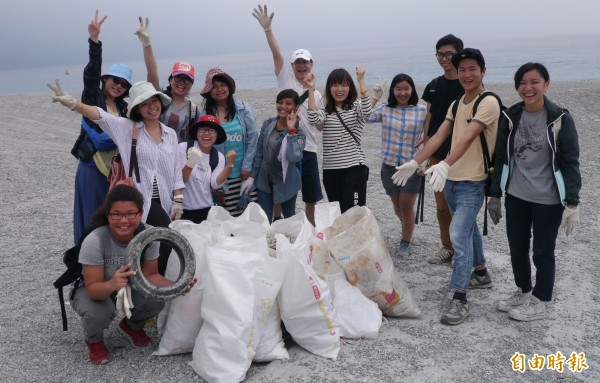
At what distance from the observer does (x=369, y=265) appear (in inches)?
145

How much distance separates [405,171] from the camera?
400cm

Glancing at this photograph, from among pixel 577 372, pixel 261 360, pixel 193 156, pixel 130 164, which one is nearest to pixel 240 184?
pixel 193 156

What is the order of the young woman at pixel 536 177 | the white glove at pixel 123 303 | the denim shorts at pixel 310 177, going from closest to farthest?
1. the white glove at pixel 123 303
2. the young woman at pixel 536 177
3. the denim shorts at pixel 310 177

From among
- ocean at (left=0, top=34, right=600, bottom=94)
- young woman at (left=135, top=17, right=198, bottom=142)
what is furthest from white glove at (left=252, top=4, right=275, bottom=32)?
ocean at (left=0, top=34, right=600, bottom=94)

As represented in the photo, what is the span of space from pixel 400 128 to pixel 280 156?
3.87 feet

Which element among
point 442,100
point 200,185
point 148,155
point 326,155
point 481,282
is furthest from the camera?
point 326,155

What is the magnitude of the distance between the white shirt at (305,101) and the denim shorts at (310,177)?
74 millimetres

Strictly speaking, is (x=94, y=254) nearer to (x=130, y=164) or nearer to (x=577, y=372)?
(x=130, y=164)

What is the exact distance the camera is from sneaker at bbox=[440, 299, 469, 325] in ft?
12.5

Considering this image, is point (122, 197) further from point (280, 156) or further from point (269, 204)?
point (269, 204)

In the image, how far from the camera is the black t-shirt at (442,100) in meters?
4.54

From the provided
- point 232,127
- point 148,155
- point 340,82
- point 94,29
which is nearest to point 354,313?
point 148,155

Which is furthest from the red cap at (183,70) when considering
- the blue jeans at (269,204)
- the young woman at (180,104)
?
the blue jeans at (269,204)

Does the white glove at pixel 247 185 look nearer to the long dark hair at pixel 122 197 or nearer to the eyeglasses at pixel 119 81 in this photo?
the eyeglasses at pixel 119 81
